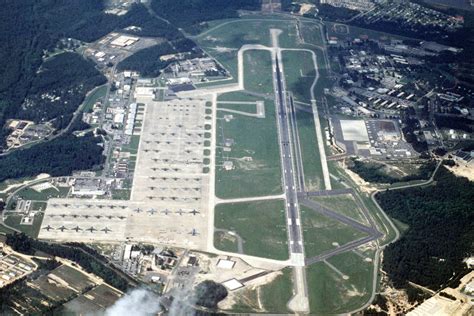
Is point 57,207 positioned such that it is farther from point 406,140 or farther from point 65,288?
point 406,140

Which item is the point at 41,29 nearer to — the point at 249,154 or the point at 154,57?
the point at 154,57

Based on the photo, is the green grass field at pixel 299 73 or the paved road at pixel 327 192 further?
the green grass field at pixel 299 73

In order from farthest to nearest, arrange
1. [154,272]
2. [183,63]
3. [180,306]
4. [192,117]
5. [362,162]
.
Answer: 1. [183,63]
2. [192,117]
3. [362,162]
4. [154,272]
5. [180,306]

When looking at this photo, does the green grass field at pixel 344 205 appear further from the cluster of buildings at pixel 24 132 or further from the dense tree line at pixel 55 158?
the cluster of buildings at pixel 24 132

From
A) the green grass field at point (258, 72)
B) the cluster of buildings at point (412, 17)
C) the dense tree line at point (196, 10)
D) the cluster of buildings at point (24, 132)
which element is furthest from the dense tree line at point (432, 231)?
the dense tree line at point (196, 10)

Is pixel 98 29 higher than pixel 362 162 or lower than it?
higher

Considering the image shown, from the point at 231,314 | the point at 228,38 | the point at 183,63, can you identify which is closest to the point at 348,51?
the point at 228,38

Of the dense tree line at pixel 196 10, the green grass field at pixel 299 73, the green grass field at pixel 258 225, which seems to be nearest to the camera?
the green grass field at pixel 258 225

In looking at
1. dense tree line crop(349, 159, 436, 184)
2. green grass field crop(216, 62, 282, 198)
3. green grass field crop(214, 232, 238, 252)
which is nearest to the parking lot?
green grass field crop(214, 232, 238, 252)
